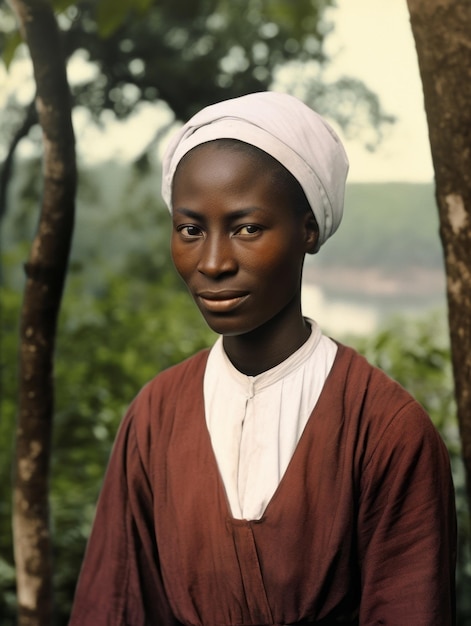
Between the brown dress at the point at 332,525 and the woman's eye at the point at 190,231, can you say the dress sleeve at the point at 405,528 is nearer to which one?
the brown dress at the point at 332,525

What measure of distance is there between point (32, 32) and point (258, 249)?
79cm

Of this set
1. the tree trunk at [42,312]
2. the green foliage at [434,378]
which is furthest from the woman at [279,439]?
the green foliage at [434,378]

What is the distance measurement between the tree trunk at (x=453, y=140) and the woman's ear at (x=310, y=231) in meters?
0.25

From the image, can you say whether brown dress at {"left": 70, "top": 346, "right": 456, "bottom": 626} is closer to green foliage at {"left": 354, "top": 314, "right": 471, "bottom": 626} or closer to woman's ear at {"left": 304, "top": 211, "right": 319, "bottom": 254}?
woman's ear at {"left": 304, "top": 211, "right": 319, "bottom": 254}

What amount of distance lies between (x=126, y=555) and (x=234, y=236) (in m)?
0.51

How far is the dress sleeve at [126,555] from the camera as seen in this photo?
1.25m

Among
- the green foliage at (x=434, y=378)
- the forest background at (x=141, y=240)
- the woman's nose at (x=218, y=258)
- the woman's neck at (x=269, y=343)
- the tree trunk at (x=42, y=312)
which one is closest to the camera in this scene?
the woman's nose at (x=218, y=258)

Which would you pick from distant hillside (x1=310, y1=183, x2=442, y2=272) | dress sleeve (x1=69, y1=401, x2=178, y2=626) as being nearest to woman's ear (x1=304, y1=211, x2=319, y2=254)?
dress sleeve (x1=69, y1=401, x2=178, y2=626)

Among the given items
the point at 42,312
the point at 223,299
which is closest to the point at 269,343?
the point at 223,299

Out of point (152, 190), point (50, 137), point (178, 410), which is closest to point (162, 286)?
point (152, 190)

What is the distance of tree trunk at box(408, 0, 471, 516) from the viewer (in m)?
1.25

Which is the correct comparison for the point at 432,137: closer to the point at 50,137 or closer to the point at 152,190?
the point at 50,137

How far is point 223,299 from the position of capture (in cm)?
109

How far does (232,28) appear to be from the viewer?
292cm
